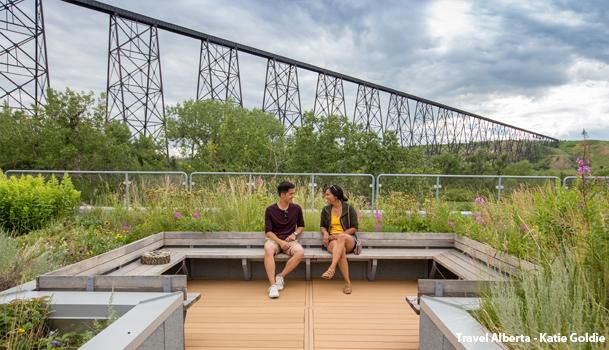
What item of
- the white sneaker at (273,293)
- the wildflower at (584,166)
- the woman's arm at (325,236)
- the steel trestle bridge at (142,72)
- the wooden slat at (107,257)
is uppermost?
the steel trestle bridge at (142,72)

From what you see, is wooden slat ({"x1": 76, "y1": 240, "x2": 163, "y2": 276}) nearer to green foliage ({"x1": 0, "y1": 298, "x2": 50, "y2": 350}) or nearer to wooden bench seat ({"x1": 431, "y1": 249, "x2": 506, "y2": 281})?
green foliage ({"x1": 0, "y1": 298, "x2": 50, "y2": 350})

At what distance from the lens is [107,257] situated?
318cm

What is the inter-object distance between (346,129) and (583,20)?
373 inches

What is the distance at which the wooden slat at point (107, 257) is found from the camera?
261cm

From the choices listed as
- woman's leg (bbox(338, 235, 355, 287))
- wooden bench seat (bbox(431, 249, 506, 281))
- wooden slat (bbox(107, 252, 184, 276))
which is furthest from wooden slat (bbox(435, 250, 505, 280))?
wooden slat (bbox(107, 252, 184, 276))

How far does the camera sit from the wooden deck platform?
2512 millimetres

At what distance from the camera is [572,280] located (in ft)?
5.31

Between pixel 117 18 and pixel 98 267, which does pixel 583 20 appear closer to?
pixel 98 267

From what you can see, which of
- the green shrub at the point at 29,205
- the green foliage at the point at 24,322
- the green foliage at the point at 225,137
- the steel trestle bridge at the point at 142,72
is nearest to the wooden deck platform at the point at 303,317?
the green foliage at the point at 24,322

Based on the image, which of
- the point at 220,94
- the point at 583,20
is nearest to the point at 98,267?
the point at 583,20

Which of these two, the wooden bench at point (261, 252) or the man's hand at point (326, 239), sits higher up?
the man's hand at point (326, 239)

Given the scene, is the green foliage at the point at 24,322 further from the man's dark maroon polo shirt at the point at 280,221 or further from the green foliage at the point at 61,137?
the green foliage at the point at 61,137

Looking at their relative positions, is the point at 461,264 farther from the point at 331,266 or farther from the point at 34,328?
the point at 34,328

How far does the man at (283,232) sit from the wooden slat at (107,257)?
1.32 meters
